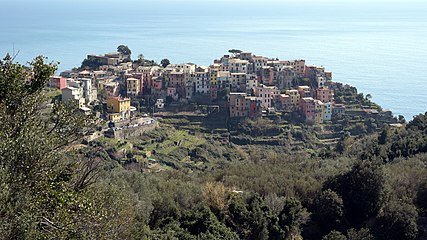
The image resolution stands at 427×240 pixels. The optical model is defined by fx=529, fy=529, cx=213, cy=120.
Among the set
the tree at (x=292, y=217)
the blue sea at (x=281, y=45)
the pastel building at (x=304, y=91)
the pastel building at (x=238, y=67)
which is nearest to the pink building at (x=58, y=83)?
the pastel building at (x=238, y=67)

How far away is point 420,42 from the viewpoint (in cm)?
7144

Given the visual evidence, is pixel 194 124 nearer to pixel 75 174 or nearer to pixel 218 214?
pixel 218 214

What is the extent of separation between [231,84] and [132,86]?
6.32 meters

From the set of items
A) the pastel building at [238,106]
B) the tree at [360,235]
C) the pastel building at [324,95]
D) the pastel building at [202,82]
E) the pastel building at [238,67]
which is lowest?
the tree at [360,235]

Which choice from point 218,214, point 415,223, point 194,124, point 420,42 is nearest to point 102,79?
point 194,124

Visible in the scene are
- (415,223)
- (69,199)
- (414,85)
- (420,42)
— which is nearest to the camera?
(69,199)

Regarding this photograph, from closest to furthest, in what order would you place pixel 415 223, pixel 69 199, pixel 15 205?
pixel 15 205 → pixel 69 199 → pixel 415 223

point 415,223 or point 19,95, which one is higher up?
point 19,95

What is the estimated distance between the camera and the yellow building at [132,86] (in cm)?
3294

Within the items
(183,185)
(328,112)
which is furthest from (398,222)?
(328,112)

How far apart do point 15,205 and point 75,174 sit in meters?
2.05

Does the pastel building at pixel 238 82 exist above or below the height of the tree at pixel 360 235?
above

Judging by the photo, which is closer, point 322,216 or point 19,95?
point 19,95

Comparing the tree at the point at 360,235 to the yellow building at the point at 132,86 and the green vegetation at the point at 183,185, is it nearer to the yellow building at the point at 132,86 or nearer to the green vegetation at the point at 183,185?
the green vegetation at the point at 183,185
